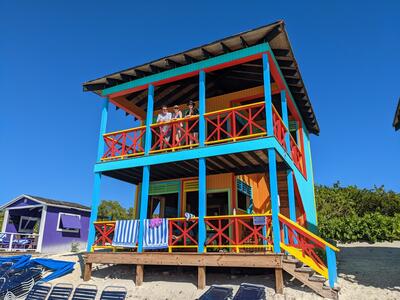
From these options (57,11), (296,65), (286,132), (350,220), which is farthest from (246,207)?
(57,11)

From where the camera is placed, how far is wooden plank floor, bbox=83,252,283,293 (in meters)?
7.49

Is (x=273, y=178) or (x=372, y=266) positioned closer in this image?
(x=273, y=178)

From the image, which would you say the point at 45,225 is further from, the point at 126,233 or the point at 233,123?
the point at 233,123

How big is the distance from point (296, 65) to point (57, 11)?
1110cm

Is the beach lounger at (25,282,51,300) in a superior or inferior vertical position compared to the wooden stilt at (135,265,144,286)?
inferior

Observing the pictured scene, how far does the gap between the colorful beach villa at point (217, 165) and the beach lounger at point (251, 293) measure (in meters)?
0.96

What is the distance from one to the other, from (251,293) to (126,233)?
4.62 meters

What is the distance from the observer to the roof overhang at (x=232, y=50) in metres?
8.85

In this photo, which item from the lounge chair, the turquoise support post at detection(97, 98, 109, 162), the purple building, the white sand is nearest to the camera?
the white sand

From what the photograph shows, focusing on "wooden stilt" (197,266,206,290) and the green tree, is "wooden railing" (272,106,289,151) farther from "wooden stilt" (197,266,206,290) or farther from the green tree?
the green tree

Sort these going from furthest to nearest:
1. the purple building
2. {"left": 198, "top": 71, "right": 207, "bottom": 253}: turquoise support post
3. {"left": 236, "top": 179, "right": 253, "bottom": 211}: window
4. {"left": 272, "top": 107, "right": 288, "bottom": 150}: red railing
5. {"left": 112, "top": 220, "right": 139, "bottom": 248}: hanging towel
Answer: the purple building, {"left": 236, "top": 179, "right": 253, "bottom": 211}: window, {"left": 112, "top": 220, "right": 139, "bottom": 248}: hanging towel, {"left": 272, "top": 107, "right": 288, "bottom": 150}: red railing, {"left": 198, "top": 71, "right": 207, "bottom": 253}: turquoise support post

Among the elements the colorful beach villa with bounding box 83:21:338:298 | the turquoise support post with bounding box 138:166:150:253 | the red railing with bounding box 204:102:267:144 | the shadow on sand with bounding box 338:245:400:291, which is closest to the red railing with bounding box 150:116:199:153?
the colorful beach villa with bounding box 83:21:338:298

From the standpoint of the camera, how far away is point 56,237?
1912 centimetres

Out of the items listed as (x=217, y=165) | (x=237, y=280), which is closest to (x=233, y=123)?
(x=217, y=165)
